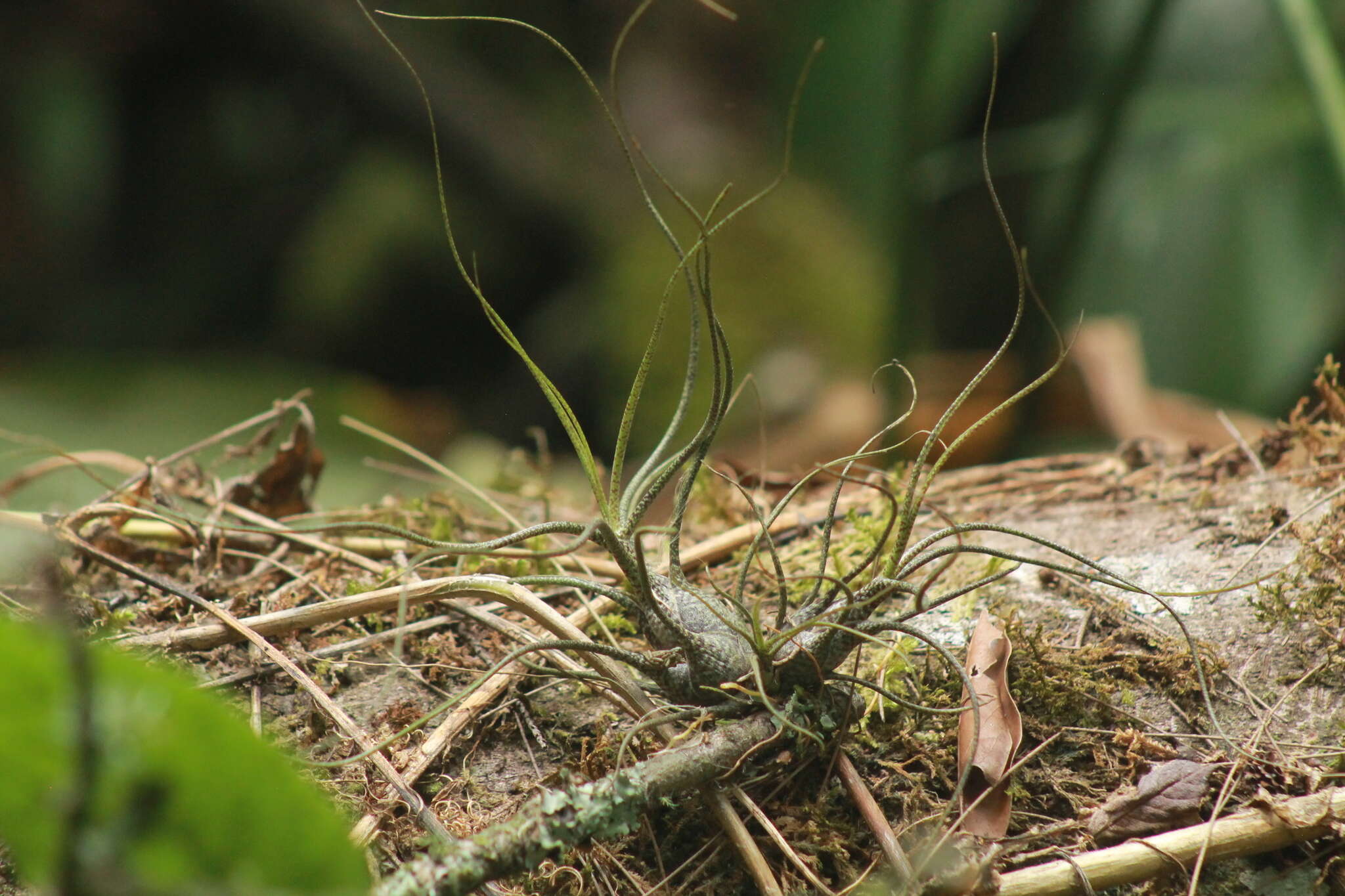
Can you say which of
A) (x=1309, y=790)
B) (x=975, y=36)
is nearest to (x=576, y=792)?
(x=1309, y=790)

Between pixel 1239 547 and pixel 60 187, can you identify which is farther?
pixel 60 187

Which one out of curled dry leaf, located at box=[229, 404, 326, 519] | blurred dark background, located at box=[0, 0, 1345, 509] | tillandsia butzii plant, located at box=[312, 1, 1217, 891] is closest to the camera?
tillandsia butzii plant, located at box=[312, 1, 1217, 891]

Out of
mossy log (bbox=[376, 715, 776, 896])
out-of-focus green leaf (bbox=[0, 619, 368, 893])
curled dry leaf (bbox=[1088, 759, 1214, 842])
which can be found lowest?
curled dry leaf (bbox=[1088, 759, 1214, 842])

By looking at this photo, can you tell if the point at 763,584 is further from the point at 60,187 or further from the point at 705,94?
the point at 705,94

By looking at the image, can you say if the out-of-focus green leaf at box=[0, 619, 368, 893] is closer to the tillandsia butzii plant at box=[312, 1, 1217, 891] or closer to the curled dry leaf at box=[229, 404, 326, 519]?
the tillandsia butzii plant at box=[312, 1, 1217, 891]

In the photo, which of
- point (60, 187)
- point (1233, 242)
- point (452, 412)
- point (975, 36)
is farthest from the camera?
point (452, 412)

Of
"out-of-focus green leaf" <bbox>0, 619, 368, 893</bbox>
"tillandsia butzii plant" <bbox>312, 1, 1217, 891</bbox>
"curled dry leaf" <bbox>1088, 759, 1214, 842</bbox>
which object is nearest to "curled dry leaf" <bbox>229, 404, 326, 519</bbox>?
"tillandsia butzii plant" <bbox>312, 1, 1217, 891</bbox>

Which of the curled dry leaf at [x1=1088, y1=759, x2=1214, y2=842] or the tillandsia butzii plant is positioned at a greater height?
the tillandsia butzii plant

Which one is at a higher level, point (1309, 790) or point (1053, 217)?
point (1053, 217)
